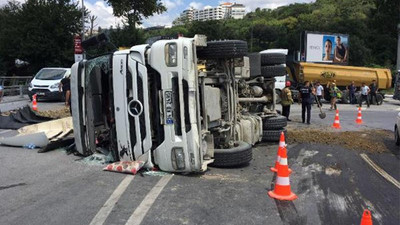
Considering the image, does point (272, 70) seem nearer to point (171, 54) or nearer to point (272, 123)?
point (272, 123)

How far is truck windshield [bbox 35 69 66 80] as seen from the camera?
68.7 ft

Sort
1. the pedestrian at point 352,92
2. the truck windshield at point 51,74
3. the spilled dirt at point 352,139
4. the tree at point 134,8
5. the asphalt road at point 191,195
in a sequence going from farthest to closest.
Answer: the tree at point 134,8, the pedestrian at point 352,92, the truck windshield at point 51,74, the spilled dirt at point 352,139, the asphalt road at point 191,195

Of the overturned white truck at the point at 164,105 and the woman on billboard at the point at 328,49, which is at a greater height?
the woman on billboard at the point at 328,49

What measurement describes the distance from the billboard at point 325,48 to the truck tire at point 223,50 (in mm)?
26820

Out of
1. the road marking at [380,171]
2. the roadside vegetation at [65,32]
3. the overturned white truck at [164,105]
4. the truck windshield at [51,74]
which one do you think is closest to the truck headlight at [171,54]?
the overturned white truck at [164,105]

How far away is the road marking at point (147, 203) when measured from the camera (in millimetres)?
4188

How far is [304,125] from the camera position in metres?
13.3

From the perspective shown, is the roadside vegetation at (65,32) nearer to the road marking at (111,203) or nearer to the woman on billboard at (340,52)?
the woman on billboard at (340,52)

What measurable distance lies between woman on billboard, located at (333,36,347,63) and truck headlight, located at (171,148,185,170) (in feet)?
106

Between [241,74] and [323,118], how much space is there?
8.62 meters

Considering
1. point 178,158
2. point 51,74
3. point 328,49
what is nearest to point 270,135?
point 178,158

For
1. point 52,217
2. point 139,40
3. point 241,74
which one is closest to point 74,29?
point 139,40

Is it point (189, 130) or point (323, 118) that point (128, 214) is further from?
point (323, 118)

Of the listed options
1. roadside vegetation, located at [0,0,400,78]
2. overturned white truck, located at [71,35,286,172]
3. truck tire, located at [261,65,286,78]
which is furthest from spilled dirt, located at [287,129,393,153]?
roadside vegetation, located at [0,0,400,78]
